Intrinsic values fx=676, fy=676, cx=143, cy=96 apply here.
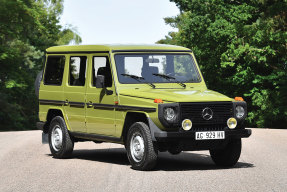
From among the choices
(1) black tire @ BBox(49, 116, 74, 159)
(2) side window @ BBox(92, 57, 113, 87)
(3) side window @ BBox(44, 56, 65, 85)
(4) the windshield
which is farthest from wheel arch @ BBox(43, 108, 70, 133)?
(4) the windshield

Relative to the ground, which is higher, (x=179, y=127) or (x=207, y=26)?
(x=207, y=26)

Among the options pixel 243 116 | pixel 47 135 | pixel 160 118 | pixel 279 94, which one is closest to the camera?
pixel 160 118

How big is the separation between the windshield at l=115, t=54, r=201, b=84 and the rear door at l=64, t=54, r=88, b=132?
1.06 meters

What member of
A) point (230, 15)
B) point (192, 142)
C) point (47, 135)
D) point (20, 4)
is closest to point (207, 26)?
point (230, 15)

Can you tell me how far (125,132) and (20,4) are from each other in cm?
3487

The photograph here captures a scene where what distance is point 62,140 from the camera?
13.8m

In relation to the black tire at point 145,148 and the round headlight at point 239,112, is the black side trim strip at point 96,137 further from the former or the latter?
the round headlight at point 239,112

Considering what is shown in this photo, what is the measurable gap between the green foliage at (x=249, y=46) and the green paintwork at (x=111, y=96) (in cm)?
2455

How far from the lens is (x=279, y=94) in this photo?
1476 inches

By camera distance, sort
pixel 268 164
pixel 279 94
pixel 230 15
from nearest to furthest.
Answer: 1. pixel 268 164
2. pixel 279 94
3. pixel 230 15

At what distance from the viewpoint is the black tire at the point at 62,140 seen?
1365cm

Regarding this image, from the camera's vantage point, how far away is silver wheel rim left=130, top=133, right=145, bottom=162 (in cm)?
1118

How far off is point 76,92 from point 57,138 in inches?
49.2

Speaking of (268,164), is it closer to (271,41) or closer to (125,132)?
(125,132)
